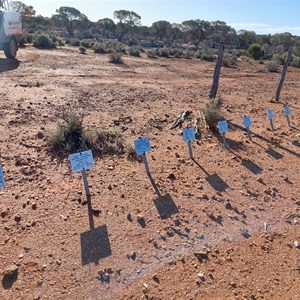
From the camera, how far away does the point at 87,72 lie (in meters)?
15.1

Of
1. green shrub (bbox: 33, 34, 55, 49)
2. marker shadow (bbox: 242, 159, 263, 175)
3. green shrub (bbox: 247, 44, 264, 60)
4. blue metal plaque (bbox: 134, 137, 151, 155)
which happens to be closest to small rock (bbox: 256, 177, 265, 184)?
marker shadow (bbox: 242, 159, 263, 175)

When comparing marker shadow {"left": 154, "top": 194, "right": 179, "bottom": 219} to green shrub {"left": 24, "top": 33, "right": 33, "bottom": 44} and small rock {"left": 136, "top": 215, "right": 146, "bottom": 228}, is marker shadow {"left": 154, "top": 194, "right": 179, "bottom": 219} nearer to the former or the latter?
small rock {"left": 136, "top": 215, "right": 146, "bottom": 228}

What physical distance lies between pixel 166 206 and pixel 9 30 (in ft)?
48.3

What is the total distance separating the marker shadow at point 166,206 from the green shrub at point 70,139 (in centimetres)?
202

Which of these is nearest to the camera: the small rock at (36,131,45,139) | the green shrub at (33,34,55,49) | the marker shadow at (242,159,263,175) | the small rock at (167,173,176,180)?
the small rock at (167,173,176,180)

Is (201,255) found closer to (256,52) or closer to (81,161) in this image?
(81,161)

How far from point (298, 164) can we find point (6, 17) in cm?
1464

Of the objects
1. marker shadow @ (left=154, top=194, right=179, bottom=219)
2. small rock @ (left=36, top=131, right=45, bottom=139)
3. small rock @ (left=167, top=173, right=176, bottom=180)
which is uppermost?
small rock @ (left=36, top=131, right=45, bottom=139)

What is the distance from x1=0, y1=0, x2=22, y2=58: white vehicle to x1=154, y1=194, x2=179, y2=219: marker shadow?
14.0 metres

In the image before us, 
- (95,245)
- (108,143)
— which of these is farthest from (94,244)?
(108,143)

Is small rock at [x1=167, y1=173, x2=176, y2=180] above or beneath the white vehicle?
beneath

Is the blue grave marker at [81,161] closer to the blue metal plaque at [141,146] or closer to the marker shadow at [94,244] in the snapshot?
the marker shadow at [94,244]

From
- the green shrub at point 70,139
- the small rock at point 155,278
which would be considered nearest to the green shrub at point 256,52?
the green shrub at point 70,139

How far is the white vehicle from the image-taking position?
601 inches
